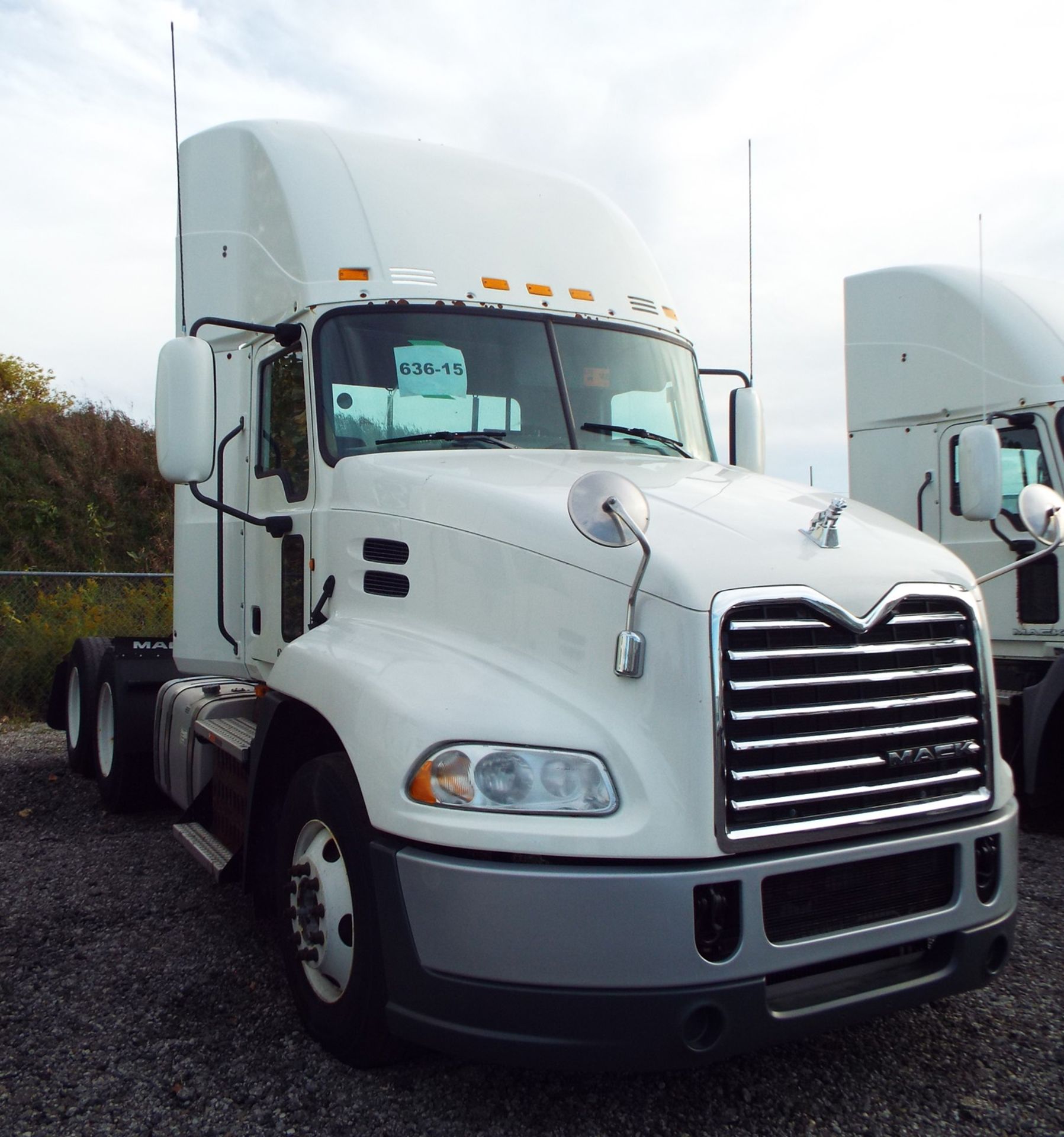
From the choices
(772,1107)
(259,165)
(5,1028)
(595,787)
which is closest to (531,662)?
(595,787)

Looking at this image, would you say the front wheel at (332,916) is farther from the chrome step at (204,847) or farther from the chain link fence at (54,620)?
the chain link fence at (54,620)

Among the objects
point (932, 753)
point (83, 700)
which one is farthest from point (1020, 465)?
point (83, 700)

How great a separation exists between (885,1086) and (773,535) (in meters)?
1.80

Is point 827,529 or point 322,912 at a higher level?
point 827,529

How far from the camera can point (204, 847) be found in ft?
15.9

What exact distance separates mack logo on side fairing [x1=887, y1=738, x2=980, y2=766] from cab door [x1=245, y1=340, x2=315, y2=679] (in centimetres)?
240

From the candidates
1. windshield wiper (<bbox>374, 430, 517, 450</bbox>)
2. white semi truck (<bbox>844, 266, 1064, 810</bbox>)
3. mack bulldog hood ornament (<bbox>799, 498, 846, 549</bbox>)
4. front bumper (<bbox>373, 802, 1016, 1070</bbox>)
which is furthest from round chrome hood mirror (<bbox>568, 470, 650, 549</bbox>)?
white semi truck (<bbox>844, 266, 1064, 810</bbox>)

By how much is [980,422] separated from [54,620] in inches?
393

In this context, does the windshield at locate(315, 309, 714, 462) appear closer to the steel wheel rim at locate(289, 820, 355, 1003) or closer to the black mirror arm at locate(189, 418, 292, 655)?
the black mirror arm at locate(189, 418, 292, 655)

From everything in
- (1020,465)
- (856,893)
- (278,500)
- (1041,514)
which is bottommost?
(856,893)

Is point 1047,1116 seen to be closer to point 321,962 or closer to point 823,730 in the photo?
point 823,730

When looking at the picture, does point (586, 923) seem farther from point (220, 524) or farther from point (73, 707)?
point (73, 707)

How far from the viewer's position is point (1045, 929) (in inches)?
195

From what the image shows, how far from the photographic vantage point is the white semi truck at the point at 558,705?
2.84 m
